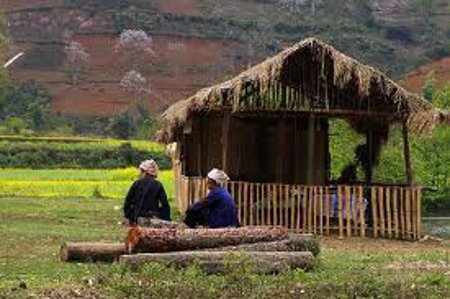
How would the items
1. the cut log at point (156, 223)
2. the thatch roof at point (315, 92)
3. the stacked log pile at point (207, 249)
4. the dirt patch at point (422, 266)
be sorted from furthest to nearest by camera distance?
the thatch roof at point (315, 92) < the cut log at point (156, 223) < the dirt patch at point (422, 266) < the stacked log pile at point (207, 249)

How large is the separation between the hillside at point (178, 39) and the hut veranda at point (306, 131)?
58.4 m

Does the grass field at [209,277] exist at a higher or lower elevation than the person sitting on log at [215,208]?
lower

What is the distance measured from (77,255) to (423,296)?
16.6 ft

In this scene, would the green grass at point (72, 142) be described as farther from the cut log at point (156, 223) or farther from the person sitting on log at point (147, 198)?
the cut log at point (156, 223)

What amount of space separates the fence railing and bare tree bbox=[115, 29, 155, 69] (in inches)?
2565

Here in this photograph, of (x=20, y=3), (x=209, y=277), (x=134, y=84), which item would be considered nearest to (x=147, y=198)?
(x=209, y=277)

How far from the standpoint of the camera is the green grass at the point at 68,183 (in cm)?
3472

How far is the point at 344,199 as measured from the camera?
2077cm

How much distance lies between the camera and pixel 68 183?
38844 mm

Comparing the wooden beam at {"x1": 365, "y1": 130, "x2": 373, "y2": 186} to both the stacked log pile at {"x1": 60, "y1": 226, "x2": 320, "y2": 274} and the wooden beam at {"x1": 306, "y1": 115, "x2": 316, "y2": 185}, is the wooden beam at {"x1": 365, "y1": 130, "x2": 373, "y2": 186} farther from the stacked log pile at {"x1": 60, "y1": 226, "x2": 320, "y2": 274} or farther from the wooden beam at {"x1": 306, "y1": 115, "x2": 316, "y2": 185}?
the stacked log pile at {"x1": 60, "y1": 226, "x2": 320, "y2": 274}

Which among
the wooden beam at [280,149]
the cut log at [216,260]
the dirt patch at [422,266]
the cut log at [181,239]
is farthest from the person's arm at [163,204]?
the wooden beam at [280,149]

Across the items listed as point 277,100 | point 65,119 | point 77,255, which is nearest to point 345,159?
point 277,100

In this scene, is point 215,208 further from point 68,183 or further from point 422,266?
point 68,183

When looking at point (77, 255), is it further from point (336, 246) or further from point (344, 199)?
point (344, 199)
